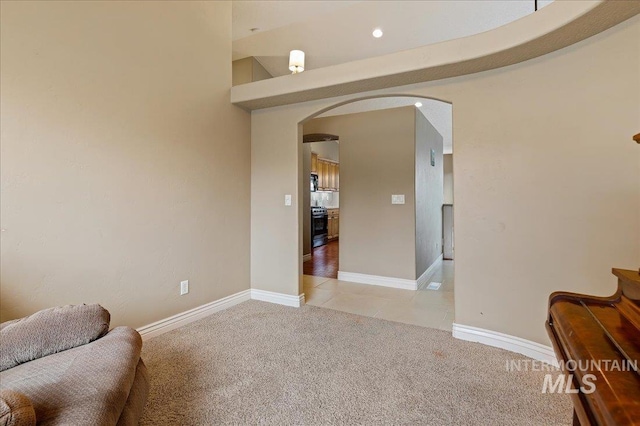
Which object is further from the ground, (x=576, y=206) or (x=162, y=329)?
(x=576, y=206)

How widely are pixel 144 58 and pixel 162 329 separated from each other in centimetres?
226

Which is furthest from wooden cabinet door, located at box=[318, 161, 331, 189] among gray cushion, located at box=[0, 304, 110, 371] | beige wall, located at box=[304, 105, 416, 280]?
gray cushion, located at box=[0, 304, 110, 371]

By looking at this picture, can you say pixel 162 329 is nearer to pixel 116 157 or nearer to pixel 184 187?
pixel 184 187

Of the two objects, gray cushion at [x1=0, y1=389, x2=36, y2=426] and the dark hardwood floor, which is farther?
the dark hardwood floor

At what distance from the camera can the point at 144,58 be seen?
2365 millimetres

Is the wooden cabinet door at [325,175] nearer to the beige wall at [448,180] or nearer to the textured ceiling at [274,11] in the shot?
the beige wall at [448,180]

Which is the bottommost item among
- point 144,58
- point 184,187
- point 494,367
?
point 494,367

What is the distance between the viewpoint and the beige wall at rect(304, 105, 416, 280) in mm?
4062

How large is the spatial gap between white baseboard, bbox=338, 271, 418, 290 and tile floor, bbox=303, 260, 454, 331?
10 centimetres

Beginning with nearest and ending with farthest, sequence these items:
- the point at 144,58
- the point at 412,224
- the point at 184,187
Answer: the point at 144,58 < the point at 184,187 < the point at 412,224

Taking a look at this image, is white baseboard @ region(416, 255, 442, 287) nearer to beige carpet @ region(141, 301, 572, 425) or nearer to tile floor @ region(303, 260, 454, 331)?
tile floor @ region(303, 260, 454, 331)

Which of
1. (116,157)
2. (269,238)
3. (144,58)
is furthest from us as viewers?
(269,238)

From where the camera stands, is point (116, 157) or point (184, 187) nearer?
point (116, 157)

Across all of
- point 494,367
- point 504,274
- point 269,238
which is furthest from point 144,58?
point 494,367
